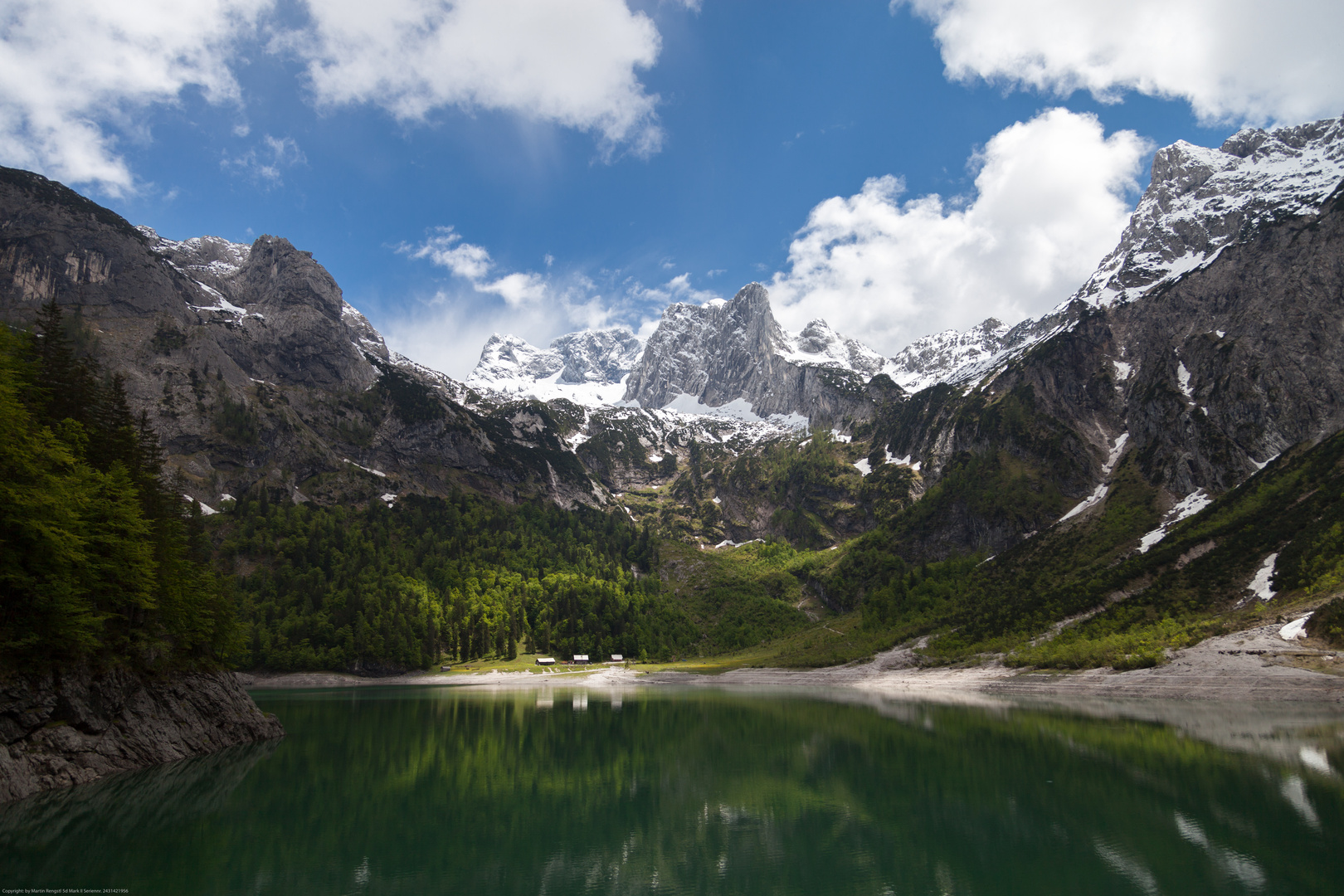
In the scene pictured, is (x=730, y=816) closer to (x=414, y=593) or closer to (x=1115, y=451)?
(x=414, y=593)

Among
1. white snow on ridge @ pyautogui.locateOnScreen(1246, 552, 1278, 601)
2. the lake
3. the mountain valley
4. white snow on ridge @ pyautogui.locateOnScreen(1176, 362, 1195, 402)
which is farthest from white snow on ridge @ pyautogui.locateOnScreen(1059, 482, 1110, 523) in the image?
the lake

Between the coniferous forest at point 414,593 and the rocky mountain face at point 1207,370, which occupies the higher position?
the rocky mountain face at point 1207,370

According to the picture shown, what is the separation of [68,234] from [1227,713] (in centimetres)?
26348

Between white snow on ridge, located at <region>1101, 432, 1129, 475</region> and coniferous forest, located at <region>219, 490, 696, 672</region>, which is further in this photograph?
white snow on ridge, located at <region>1101, 432, 1129, 475</region>

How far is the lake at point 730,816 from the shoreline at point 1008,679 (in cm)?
1727

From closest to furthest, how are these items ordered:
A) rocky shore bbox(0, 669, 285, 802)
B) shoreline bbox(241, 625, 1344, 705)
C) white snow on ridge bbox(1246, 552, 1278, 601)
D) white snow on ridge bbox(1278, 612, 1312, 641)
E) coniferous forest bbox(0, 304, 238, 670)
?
rocky shore bbox(0, 669, 285, 802) → coniferous forest bbox(0, 304, 238, 670) → shoreline bbox(241, 625, 1344, 705) → white snow on ridge bbox(1278, 612, 1312, 641) → white snow on ridge bbox(1246, 552, 1278, 601)

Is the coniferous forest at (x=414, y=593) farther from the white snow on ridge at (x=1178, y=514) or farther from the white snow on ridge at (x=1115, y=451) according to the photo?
the white snow on ridge at (x=1115, y=451)

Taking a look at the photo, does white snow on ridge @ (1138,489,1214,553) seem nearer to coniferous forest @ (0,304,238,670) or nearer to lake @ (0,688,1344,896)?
lake @ (0,688,1344,896)

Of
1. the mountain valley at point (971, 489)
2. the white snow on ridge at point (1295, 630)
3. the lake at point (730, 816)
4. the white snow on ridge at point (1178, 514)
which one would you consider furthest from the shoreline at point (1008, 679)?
the white snow on ridge at point (1178, 514)

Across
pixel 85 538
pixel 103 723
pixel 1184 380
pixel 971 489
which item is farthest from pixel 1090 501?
pixel 85 538

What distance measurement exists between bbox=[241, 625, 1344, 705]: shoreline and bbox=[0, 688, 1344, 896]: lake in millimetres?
17275

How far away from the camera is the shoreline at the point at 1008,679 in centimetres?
6234

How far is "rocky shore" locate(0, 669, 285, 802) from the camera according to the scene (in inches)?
1067

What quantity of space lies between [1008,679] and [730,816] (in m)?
79.7
